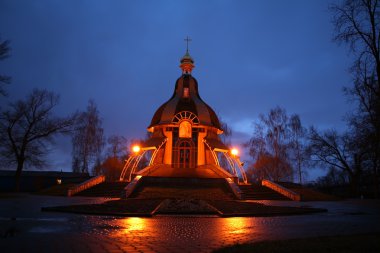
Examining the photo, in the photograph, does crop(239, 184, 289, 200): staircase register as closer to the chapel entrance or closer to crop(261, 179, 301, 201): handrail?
crop(261, 179, 301, 201): handrail

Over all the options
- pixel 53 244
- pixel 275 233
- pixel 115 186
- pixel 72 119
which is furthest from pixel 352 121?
pixel 72 119

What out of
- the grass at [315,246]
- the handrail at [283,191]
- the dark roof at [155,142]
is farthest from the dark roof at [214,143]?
the grass at [315,246]

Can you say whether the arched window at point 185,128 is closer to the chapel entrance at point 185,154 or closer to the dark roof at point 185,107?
the chapel entrance at point 185,154

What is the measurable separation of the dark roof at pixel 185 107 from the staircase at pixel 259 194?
1120 cm

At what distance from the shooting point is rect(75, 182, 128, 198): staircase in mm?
25484

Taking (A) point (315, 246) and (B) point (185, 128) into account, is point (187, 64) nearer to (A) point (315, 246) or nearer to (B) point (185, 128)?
(B) point (185, 128)

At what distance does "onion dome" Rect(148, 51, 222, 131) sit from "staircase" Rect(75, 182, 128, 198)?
1122 centimetres

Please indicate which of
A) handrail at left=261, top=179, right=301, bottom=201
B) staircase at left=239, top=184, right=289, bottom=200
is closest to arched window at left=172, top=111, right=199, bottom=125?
handrail at left=261, top=179, right=301, bottom=201

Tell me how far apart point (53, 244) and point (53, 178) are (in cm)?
4369

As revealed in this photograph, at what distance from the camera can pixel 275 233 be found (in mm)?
8203

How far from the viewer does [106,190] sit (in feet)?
88.1

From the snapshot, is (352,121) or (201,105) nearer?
(352,121)

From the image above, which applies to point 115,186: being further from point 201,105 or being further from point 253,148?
point 253,148

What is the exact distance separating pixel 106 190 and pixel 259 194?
12536mm
